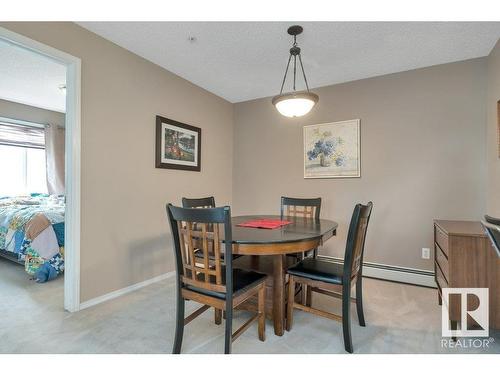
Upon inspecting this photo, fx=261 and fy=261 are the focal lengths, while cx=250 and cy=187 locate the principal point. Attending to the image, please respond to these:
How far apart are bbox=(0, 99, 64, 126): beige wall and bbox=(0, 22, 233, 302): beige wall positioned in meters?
3.20

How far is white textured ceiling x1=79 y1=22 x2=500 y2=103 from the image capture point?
2.15 metres

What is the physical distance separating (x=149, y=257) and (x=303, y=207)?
1772 mm

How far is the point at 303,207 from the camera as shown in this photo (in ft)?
9.70

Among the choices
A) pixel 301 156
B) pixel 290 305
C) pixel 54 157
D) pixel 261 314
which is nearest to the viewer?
pixel 261 314

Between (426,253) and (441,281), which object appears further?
(426,253)

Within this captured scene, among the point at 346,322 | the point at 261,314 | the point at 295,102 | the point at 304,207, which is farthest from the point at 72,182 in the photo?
the point at 346,322

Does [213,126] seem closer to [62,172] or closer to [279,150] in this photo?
[279,150]

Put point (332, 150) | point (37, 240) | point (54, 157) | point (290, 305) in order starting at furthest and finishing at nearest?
point (54, 157), point (332, 150), point (37, 240), point (290, 305)

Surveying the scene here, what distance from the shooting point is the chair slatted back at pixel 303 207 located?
108 inches

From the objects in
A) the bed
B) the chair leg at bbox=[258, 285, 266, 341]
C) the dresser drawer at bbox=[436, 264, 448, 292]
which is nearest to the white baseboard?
the bed

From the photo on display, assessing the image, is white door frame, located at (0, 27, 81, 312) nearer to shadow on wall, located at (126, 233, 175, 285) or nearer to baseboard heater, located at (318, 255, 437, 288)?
shadow on wall, located at (126, 233, 175, 285)

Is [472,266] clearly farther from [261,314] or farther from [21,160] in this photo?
[21,160]

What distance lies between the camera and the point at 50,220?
2842mm

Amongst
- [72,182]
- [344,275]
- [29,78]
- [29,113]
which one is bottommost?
[344,275]
